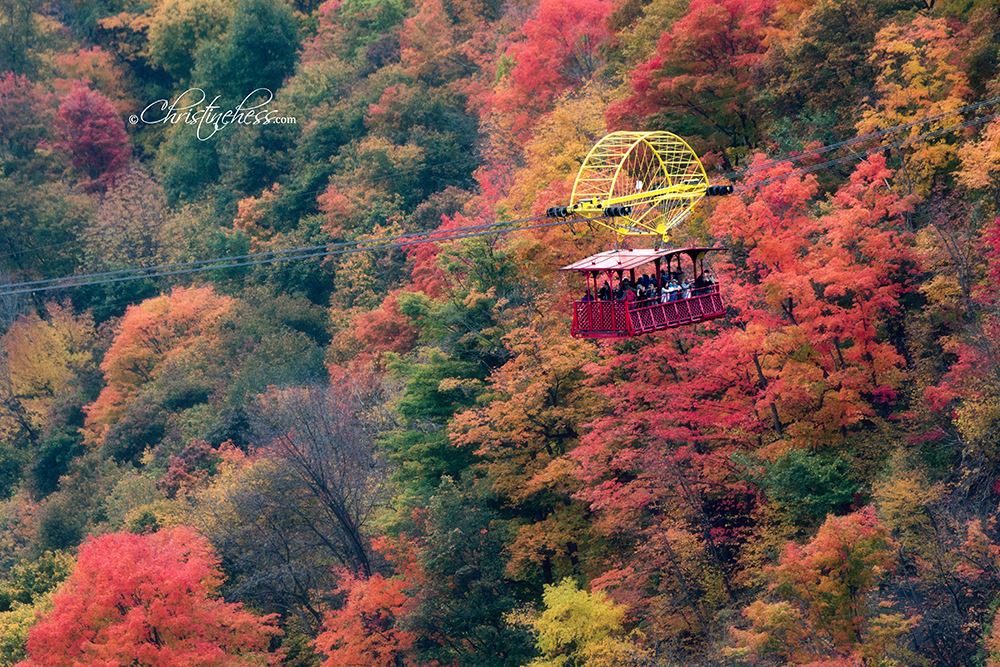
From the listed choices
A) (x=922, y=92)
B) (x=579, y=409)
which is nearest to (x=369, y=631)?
(x=579, y=409)

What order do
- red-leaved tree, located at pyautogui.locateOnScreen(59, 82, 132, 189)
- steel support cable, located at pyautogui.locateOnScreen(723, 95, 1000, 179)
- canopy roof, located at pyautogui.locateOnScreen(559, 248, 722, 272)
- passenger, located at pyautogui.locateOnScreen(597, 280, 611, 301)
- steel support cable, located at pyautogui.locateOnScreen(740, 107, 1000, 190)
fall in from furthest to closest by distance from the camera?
red-leaved tree, located at pyautogui.locateOnScreen(59, 82, 132, 189), steel support cable, located at pyautogui.locateOnScreen(740, 107, 1000, 190), steel support cable, located at pyautogui.locateOnScreen(723, 95, 1000, 179), passenger, located at pyautogui.locateOnScreen(597, 280, 611, 301), canopy roof, located at pyautogui.locateOnScreen(559, 248, 722, 272)

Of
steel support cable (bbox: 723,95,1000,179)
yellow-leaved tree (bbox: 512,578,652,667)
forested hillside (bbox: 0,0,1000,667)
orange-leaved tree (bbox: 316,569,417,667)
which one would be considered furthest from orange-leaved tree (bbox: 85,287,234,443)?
yellow-leaved tree (bbox: 512,578,652,667)

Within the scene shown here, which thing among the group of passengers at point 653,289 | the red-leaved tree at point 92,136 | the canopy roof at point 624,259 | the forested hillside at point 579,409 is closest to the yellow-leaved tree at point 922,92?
the forested hillside at point 579,409

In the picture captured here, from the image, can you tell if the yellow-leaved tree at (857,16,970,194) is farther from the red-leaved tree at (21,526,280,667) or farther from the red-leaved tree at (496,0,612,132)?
the red-leaved tree at (21,526,280,667)

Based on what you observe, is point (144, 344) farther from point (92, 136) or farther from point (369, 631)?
point (369, 631)

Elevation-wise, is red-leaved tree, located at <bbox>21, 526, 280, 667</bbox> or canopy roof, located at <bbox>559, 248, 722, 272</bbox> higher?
canopy roof, located at <bbox>559, 248, 722, 272</bbox>

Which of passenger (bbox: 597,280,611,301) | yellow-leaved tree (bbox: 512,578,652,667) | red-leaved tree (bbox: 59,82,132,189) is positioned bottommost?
yellow-leaved tree (bbox: 512,578,652,667)

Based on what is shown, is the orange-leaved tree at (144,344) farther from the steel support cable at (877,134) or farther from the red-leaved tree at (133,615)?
the steel support cable at (877,134)

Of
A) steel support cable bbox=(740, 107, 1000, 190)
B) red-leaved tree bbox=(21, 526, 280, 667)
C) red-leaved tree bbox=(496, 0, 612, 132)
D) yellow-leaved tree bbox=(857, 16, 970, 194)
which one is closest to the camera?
steel support cable bbox=(740, 107, 1000, 190)
